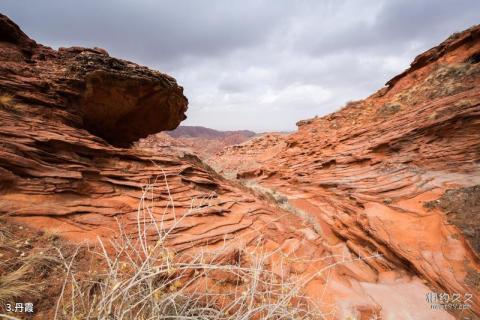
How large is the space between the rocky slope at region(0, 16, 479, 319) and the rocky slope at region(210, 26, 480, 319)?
0.12 feet

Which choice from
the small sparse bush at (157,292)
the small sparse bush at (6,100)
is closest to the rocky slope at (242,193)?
the small sparse bush at (6,100)

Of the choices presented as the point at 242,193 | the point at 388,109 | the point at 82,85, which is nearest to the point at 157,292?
the point at 242,193

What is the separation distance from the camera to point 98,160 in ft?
17.4

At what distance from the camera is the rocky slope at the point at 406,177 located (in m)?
4.40

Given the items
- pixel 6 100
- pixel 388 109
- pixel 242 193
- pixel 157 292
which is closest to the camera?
pixel 157 292

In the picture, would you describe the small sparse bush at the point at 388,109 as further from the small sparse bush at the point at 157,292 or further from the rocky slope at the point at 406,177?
the small sparse bush at the point at 157,292

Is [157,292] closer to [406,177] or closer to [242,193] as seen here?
[242,193]

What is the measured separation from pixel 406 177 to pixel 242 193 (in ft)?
16.2

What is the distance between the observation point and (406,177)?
743 cm

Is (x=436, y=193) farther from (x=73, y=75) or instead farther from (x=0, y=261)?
(x=73, y=75)

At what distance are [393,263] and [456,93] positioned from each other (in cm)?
781

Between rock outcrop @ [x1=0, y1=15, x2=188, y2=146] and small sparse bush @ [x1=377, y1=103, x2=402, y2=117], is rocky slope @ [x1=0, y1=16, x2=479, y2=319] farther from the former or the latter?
small sparse bush @ [x1=377, y1=103, x2=402, y2=117]

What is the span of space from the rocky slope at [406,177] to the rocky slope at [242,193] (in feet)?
0.12

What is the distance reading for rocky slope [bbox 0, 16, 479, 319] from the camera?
12.5 ft
